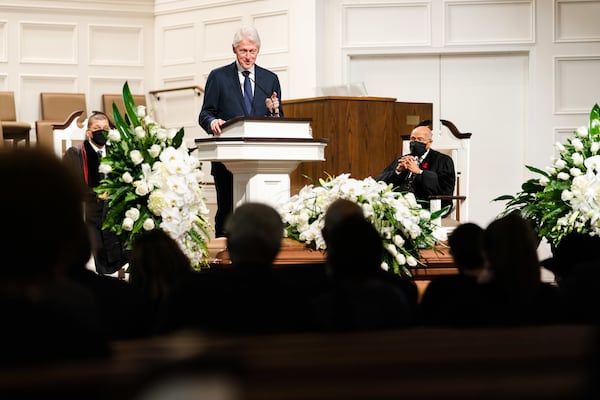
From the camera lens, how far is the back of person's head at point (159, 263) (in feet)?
10.2

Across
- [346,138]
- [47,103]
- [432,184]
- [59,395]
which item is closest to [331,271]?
[59,395]

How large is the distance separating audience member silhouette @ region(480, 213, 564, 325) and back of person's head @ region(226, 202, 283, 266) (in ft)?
1.88

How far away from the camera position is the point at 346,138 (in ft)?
25.2

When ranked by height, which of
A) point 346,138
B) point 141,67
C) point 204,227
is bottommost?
point 204,227

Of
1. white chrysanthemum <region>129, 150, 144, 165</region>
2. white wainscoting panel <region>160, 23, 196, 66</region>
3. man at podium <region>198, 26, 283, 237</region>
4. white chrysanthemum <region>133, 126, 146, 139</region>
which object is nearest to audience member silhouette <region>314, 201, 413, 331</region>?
white chrysanthemum <region>129, 150, 144, 165</region>

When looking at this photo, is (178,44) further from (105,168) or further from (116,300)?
(116,300)

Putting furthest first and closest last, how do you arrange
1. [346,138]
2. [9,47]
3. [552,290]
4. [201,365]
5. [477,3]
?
[9,47] → [477,3] → [346,138] → [552,290] → [201,365]

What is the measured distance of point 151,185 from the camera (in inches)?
196

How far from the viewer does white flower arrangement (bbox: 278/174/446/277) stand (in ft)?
16.0

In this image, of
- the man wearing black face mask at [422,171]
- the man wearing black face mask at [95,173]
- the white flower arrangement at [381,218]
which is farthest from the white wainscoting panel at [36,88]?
the white flower arrangement at [381,218]

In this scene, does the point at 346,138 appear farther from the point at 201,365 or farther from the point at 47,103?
the point at 201,365

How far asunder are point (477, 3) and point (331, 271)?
8649 mm

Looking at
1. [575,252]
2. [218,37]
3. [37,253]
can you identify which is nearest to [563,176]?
[575,252]

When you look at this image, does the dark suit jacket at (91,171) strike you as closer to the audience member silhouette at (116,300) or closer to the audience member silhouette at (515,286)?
the audience member silhouette at (116,300)
